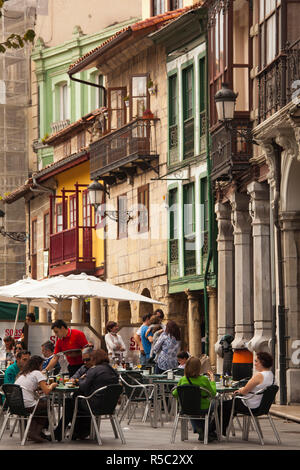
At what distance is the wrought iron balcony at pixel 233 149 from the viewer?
26.4 metres

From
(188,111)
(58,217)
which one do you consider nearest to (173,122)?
(188,111)

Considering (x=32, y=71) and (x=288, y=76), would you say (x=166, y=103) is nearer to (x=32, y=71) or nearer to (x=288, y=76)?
(x=288, y=76)

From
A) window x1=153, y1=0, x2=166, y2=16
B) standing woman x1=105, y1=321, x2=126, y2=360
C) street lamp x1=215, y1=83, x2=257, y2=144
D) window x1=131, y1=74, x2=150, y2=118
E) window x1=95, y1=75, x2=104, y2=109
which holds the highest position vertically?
window x1=153, y1=0, x2=166, y2=16

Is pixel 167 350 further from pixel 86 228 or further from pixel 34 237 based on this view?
pixel 34 237

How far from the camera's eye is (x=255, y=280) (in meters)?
26.3

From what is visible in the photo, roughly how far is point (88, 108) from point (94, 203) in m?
14.9

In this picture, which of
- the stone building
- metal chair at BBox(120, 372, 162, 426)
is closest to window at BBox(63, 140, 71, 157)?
the stone building

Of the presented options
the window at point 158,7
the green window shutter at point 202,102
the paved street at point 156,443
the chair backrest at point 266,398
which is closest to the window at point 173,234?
the green window shutter at point 202,102

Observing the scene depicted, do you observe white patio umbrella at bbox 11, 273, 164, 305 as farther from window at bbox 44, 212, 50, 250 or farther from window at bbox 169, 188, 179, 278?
window at bbox 44, 212, 50, 250

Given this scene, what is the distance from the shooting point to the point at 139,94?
37125 millimetres

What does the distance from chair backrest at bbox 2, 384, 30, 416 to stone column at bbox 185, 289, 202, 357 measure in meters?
17.0

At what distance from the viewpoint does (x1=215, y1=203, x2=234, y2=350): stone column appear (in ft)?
97.2

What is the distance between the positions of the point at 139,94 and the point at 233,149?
35.8 ft
